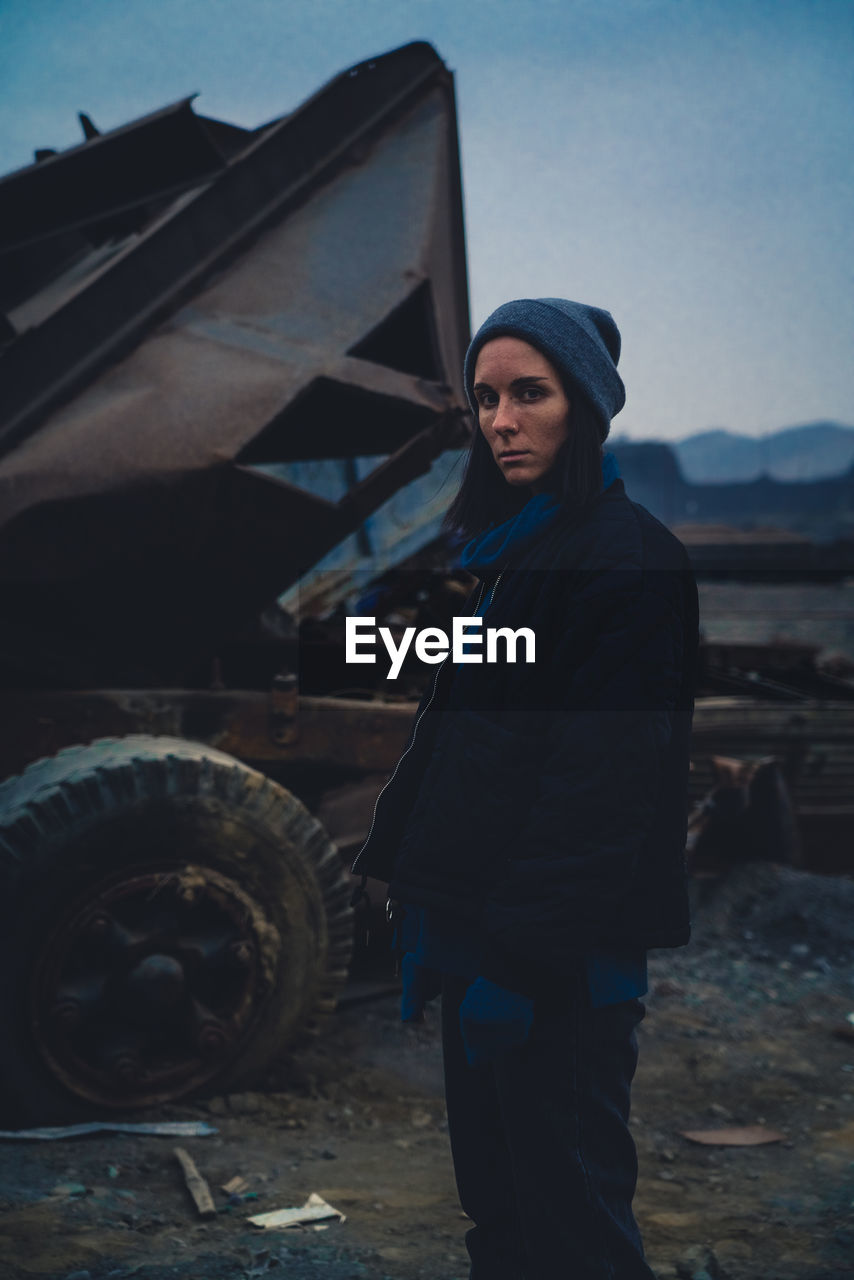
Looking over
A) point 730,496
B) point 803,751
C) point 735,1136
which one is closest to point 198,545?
point 735,1136

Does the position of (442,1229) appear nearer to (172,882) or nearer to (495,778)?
(172,882)

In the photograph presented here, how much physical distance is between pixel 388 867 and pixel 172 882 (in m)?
1.40

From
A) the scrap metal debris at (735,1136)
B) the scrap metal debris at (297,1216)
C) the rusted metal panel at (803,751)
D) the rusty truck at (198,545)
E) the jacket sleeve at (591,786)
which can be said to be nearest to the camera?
the jacket sleeve at (591,786)

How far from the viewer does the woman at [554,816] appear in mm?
1259

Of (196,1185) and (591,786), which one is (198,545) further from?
(591,786)

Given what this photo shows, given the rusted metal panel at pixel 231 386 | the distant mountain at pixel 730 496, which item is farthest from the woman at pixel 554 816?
the distant mountain at pixel 730 496

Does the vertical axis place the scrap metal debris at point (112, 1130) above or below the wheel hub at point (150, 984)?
below

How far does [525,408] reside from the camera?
1458mm

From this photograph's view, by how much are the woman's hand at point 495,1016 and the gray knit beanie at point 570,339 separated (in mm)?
766

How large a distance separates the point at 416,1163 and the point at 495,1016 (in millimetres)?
1627

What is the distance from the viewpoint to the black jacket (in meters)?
1.24

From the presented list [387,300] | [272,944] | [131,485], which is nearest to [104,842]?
[272,944]

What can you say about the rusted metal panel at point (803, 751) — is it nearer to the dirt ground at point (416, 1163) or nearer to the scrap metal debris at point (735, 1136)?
the dirt ground at point (416, 1163)

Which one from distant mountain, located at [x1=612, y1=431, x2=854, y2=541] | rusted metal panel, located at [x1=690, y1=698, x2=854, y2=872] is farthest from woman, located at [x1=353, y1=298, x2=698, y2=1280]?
distant mountain, located at [x1=612, y1=431, x2=854, y2=541]
